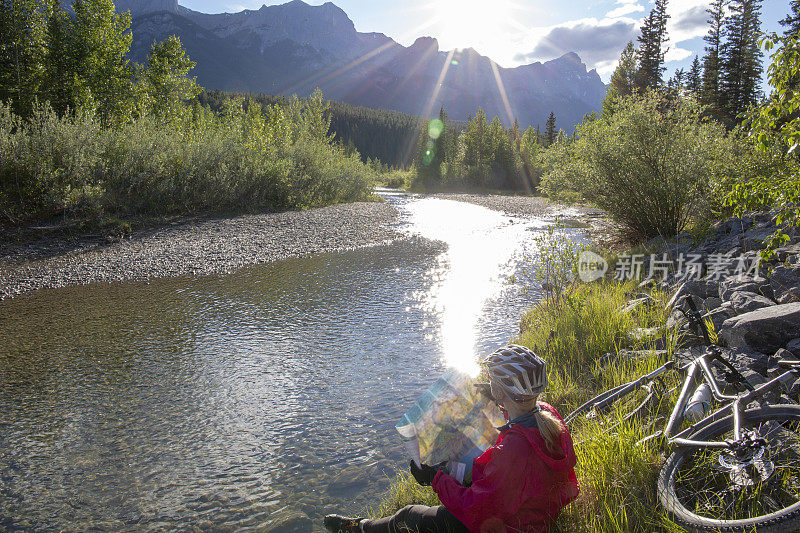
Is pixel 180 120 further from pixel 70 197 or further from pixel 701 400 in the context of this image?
pixel 701 400

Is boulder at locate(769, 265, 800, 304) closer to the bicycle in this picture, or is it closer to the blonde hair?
the bicycle

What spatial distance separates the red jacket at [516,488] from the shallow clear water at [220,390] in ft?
8.57

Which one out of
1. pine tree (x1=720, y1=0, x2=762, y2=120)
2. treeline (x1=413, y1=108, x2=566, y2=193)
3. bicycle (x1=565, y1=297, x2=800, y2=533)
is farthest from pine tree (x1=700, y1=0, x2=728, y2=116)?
bicycle (x1=565, y1=297, x2=800, y2=533)

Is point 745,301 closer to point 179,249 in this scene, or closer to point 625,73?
point 179,249

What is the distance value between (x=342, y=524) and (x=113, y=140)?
84.0 ft

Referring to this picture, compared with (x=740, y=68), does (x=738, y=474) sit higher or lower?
lower

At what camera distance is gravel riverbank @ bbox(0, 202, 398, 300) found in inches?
627

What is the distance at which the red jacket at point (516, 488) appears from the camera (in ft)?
10.1

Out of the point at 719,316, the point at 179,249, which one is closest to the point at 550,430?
the point at 719,316

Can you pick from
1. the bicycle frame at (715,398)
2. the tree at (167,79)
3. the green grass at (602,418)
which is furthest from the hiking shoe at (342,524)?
the tree at (167,79)

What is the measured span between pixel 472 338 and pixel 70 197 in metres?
19.6

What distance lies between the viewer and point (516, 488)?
308 centimetres

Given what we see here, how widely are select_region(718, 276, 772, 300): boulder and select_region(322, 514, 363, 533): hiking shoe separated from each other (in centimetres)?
759

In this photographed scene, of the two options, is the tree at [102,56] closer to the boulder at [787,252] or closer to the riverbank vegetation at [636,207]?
the riverbank vegetation at [636,207]
